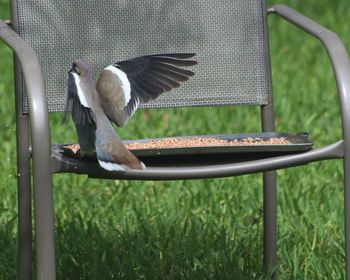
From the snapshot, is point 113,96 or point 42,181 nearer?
point 42,181

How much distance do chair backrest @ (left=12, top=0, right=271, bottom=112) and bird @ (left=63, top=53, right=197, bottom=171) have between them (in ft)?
1.08

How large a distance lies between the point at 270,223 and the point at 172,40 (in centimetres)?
60

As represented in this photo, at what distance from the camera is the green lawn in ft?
11.5

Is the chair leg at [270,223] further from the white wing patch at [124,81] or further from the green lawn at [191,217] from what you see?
the white wing patch at [124,81]

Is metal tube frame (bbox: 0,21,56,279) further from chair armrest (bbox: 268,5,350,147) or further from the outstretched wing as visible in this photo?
chair armrest (bbox: 268,5,350,147)

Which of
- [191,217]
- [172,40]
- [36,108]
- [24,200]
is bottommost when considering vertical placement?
[191,217]

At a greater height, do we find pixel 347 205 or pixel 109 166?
pixel 109 166

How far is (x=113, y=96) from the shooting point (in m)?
2.90

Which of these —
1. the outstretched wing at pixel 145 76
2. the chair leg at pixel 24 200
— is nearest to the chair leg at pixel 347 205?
the outstretched wing at pixel 145 76

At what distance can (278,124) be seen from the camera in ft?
16.3

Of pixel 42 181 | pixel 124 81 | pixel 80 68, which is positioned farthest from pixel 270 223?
pixel 42 181

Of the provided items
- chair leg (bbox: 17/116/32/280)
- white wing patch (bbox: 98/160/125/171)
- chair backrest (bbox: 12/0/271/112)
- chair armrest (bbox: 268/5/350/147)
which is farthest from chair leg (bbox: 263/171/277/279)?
white wing patch (bbox: 98/160/125/171)

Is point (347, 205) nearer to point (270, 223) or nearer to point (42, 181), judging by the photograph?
point (270, 223)

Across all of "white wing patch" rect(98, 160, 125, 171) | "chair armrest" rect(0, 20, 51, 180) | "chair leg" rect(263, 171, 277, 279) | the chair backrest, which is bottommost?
"chair leg" rect(263, 171, 277, 279)
